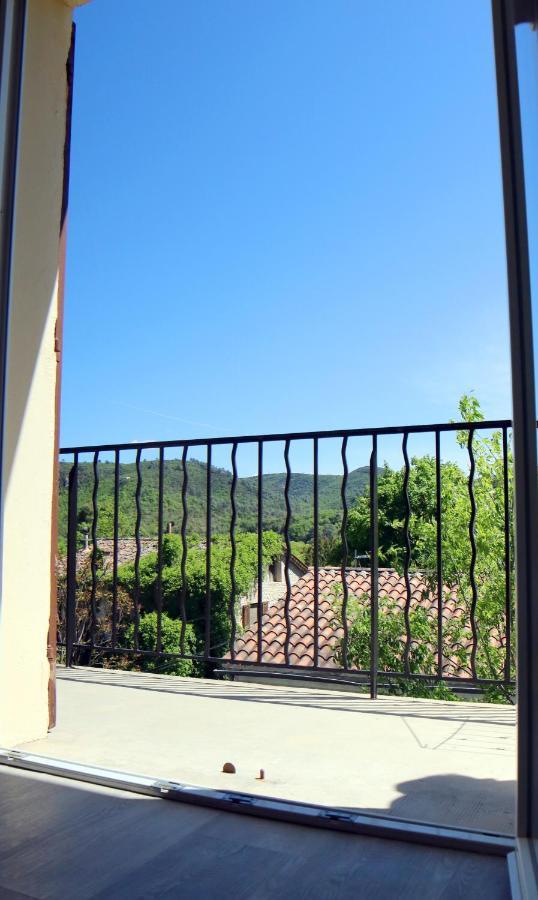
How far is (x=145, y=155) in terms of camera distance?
77.0ft

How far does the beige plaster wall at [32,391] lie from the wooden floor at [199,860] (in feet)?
1.77

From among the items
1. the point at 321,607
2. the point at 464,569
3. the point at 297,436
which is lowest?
the point at 321,607

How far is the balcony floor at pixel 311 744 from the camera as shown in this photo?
1593 millimetres

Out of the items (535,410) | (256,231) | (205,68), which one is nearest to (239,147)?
(256,231)

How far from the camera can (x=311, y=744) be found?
80.0 inches

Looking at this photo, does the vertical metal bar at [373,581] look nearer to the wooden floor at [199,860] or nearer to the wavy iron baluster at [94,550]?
the wooden floor at [199,860]

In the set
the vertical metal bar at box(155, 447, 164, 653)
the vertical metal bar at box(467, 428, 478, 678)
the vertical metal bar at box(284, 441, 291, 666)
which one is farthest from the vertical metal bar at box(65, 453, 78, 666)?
the vertical metal bar at box(467, 428, 478, 678)

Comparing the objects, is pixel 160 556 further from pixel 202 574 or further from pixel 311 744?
pixel 202 574

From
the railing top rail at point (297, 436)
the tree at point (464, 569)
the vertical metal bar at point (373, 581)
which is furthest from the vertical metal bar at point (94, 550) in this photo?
the tree at point (464, 569)

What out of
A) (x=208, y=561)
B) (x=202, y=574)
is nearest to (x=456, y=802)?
(x=208, y=561)

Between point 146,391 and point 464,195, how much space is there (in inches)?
810

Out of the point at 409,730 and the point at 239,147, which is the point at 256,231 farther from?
the point at 409,730

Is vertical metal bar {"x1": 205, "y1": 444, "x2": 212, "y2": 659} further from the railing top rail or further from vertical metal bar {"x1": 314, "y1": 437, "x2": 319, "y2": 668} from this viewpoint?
vertical metal bar {"x1": 314, "y1": 437, "x2": 319, "y2": 668}

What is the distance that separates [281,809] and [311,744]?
0.58m
